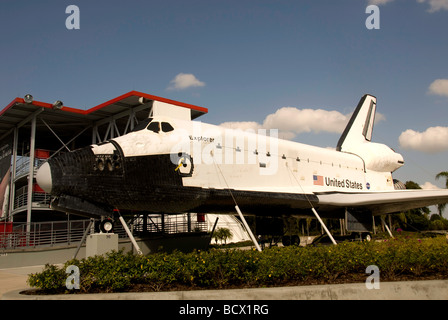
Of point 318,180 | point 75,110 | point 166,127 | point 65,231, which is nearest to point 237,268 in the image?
point 166,127

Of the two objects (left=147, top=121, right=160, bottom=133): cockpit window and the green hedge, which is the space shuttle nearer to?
(left=147, top=121, right=160, bottom=133): cockpit window

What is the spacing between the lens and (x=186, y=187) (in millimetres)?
8672

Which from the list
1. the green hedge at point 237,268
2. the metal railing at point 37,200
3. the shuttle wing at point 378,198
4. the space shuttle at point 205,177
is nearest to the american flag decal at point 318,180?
the space shuttle at point 205,177

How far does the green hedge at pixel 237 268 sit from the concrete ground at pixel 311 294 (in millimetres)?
466

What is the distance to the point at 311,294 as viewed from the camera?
542 cm

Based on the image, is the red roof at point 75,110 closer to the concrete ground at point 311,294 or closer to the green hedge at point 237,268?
the green hedge at point 237,268

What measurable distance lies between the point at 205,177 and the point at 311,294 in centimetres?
429

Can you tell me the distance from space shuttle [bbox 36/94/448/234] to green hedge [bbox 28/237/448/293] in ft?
6.28

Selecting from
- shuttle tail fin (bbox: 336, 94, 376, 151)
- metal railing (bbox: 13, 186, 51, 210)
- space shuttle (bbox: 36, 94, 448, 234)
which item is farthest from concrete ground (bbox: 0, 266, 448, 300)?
metal railing (bbox: 13, 186, 51, 210)

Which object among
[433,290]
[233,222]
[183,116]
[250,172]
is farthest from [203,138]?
[233,222]

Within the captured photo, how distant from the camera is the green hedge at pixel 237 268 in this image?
563 cm

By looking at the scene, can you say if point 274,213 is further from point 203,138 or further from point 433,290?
point 433,290

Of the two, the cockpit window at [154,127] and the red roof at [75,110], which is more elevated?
the red roof at [75,110]
